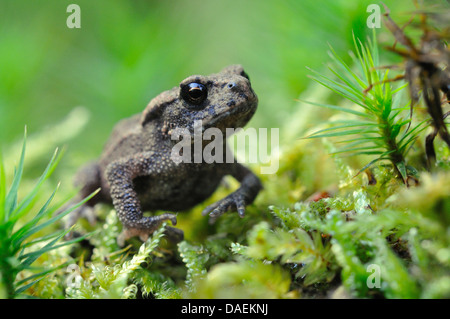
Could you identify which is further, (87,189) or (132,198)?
(87,189)

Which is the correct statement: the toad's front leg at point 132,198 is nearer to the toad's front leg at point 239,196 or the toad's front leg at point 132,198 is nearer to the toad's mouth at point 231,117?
the toad's front leg at point 239,196

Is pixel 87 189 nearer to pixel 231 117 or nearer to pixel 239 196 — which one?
pixel 239 196

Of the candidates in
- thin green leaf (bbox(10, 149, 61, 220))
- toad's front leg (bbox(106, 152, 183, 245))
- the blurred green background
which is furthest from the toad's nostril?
the blurred green background

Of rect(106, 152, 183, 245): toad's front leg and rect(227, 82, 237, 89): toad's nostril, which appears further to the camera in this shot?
rect(106, 152, 183, 245): toad's front leg

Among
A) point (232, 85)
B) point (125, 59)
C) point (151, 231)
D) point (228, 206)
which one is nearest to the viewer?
point (232, 85)

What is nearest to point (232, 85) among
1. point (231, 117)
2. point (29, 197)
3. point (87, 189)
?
point (231, 117)

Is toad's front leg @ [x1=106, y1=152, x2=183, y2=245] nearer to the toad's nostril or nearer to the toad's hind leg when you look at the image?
the toad's hind leg
